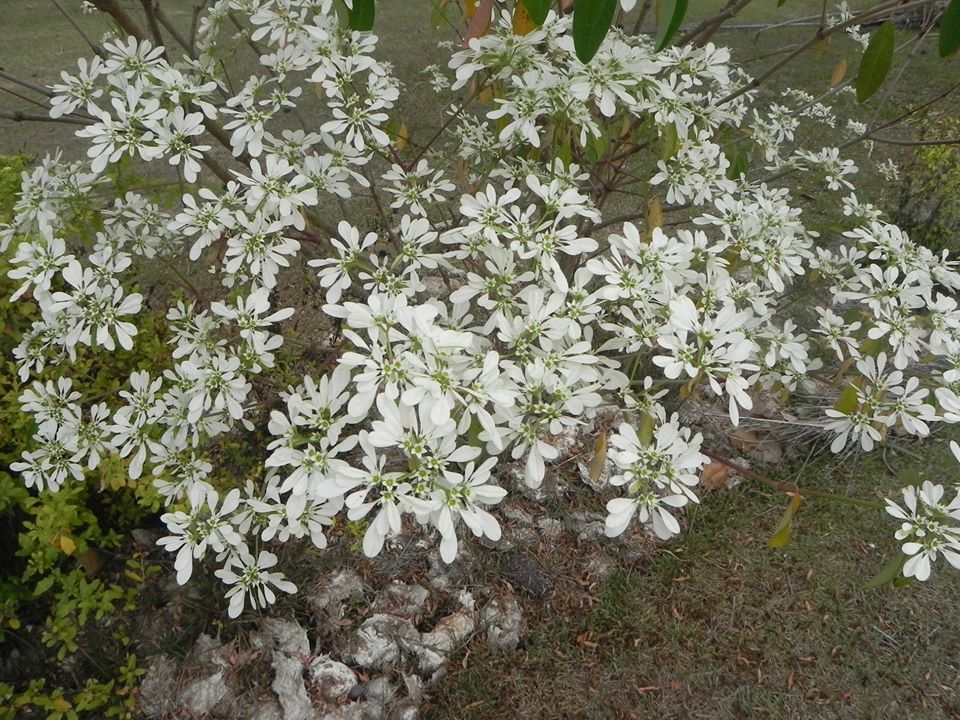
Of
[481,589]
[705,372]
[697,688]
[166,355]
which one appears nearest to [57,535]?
[166,355]

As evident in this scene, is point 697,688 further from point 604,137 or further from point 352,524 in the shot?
point 604,137

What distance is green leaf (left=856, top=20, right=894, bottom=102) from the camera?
1.71 meters

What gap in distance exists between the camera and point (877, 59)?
1.74 m

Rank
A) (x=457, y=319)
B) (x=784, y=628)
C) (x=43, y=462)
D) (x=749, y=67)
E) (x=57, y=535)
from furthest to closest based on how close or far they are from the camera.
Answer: (x=749, y=67) < (x=784, y=628) < (x=57, y=535) < (x=43, y=462) < (x=457, y=319)

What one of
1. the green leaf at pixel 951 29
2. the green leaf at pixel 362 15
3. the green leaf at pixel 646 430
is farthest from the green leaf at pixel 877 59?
the green leaf at pixel 362 15

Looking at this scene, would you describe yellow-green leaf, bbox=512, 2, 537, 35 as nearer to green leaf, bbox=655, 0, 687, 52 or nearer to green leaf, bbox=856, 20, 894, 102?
green leaf, bbox=655, 0, 687, 52

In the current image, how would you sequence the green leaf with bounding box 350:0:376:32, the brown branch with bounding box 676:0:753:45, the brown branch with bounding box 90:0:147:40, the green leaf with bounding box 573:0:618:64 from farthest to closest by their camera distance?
the brown branch with bounding box 676:0:753:45, the brown branch with bounding box 90:0:147:40, the green leaf with bounding box 350:0:376:32, the green leaf with bounding box 573:0:618:64

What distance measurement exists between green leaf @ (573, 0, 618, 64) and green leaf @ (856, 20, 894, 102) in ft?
3.12

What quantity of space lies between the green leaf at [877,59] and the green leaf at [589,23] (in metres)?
0.95

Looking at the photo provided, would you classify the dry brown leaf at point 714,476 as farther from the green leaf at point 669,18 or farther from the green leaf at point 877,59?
the green leaf at point 669,18

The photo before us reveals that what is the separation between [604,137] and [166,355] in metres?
1.73

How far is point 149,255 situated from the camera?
6.86ft

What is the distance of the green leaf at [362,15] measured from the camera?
1.46 meters

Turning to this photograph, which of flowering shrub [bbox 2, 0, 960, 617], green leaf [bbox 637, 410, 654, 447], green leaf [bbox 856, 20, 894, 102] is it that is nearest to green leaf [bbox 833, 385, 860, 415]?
flowering shrub [bbox 2, 0, 960, 617]
